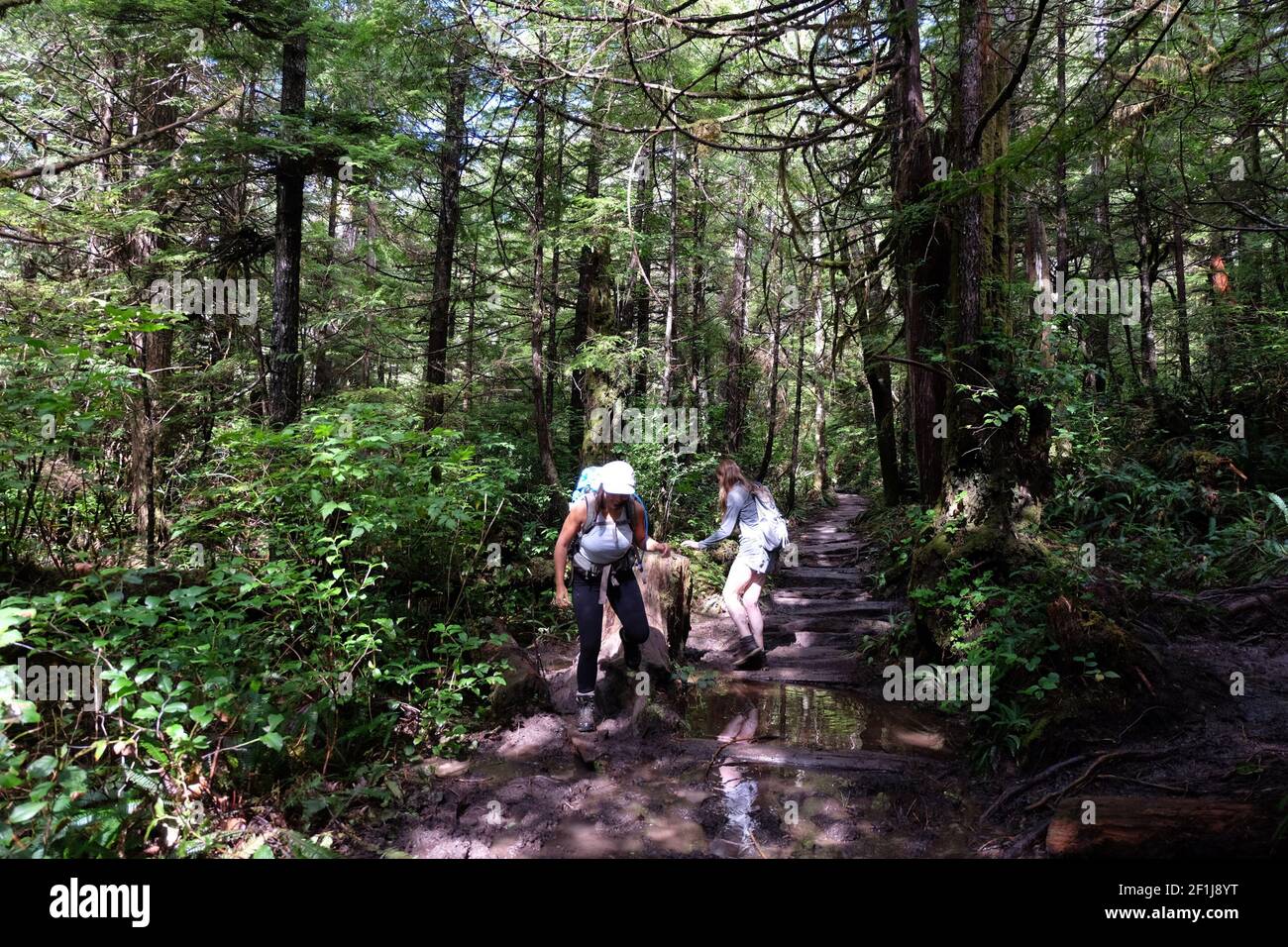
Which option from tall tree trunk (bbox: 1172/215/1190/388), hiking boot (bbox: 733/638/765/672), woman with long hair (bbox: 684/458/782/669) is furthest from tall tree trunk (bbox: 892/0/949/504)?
tall tree trunk (bbox: 1172/215/1190/388)

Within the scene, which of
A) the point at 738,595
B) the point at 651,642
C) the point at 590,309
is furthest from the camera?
the point at 590,309

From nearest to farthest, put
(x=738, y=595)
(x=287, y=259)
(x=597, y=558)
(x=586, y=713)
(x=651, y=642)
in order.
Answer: (x=597, y=558) → (x=586, y=713) → (x=651, y=642) → (x=738, y=595) → (x=287, y=259)

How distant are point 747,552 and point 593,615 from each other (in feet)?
7.92

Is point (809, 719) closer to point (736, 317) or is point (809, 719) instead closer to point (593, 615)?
point (593, 615)

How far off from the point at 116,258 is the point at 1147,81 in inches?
523

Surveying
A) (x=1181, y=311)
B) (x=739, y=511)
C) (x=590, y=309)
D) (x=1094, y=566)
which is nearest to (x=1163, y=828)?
(x=1094, y=566)

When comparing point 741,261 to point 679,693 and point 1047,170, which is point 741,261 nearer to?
point 1047,170

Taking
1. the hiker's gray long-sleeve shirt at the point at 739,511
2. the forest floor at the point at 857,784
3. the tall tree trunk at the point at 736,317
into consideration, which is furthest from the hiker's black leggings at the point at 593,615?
the tall tree trunk at the point at 736,317

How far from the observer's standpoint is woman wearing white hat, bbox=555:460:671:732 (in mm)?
5117

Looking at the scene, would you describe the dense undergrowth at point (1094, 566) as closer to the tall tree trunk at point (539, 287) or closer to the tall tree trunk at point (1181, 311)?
the tall tree trunk at point (1181, 311)

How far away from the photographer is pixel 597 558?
16.9 ft

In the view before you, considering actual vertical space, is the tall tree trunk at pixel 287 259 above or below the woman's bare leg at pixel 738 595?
above

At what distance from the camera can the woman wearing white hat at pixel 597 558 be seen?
5.12m
